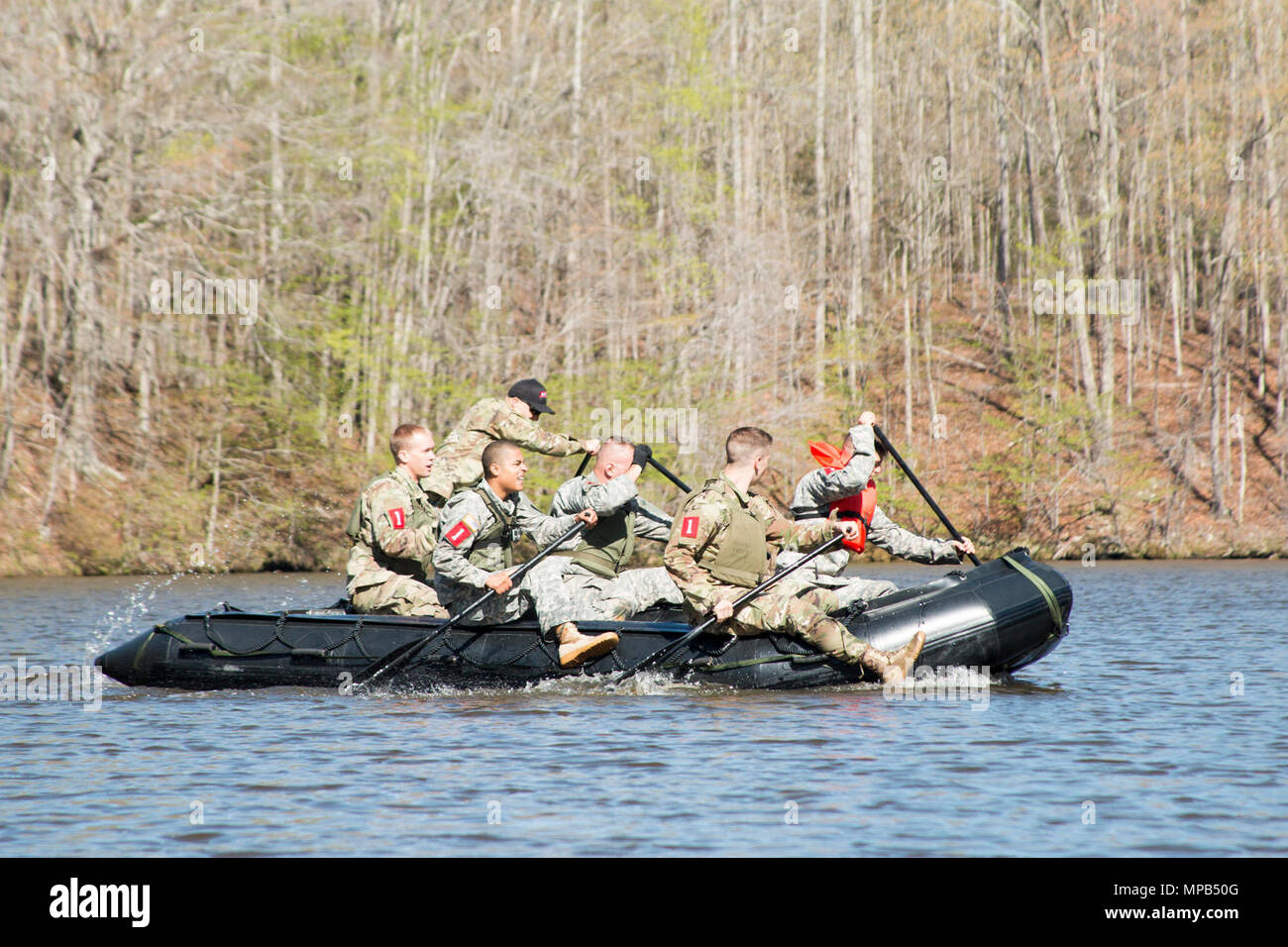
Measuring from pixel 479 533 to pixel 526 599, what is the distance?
602 millimetres

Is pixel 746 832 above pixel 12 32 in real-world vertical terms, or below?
below

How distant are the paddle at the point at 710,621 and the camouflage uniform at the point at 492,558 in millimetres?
527

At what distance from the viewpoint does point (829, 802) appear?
6398 millimetres

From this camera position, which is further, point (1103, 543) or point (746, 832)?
point (1103, 543)

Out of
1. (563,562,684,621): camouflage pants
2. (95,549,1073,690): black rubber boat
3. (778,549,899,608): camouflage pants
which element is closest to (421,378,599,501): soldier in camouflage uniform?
(563,562,684,621): camouflage pants

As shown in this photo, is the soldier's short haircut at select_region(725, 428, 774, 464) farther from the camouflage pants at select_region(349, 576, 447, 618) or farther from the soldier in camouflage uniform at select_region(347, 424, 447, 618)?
the camouflage pants at select_region(349, 576, 447, 618)

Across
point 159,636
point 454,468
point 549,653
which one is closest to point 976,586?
point 549,653

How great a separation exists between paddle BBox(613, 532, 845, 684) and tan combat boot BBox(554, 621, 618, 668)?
22cm

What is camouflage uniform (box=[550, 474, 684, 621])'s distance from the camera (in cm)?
891

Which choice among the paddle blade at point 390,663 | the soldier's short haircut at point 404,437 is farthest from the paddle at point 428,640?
the soldier's short haircut at point 404,437

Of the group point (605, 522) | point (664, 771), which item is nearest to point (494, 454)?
point (605, 522)

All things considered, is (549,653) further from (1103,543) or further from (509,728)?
(1103,543)

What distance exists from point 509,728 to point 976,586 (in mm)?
3007
